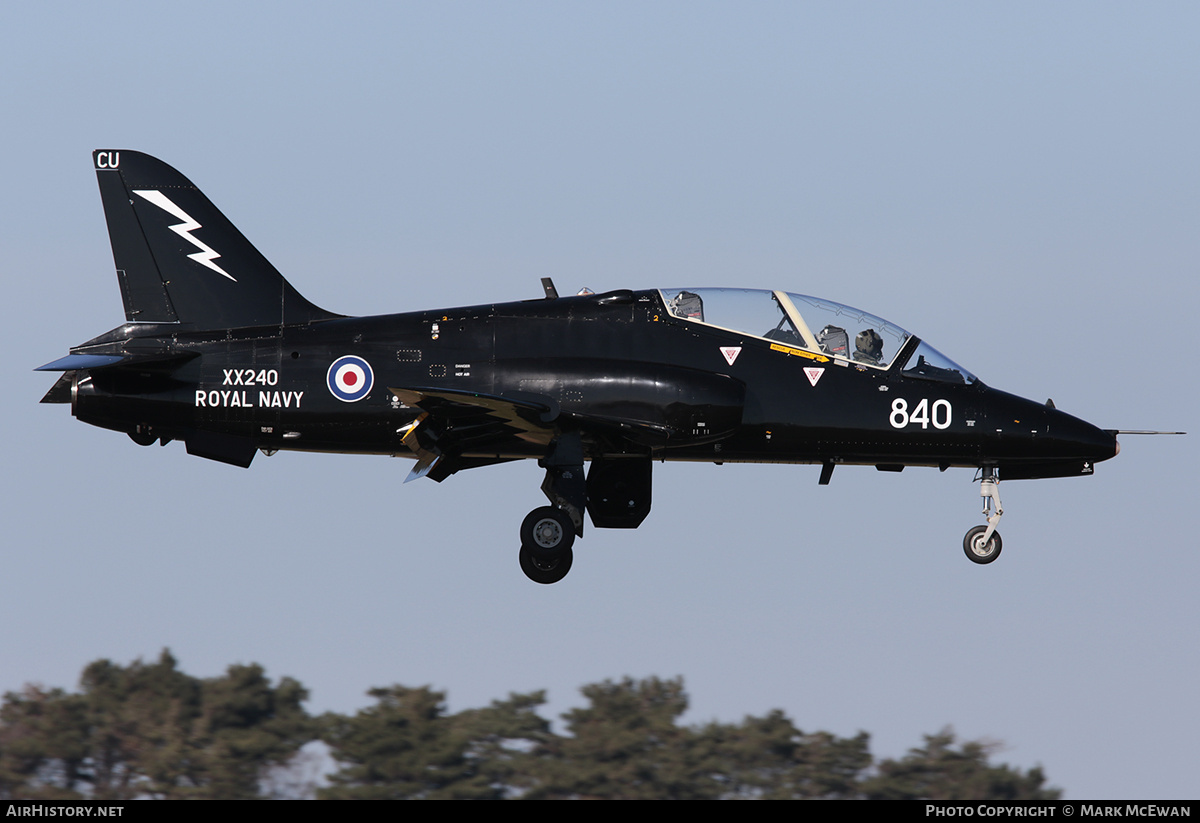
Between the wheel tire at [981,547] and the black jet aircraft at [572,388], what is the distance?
3 cm

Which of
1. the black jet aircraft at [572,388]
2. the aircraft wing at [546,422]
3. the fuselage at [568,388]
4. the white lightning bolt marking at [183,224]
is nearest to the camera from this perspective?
the aircraft wing at [546,422]

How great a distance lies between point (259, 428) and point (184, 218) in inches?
140

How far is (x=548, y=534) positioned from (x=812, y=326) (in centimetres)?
467

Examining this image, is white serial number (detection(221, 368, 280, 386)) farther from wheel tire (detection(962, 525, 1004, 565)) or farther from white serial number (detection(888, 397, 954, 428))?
wheel tire (detection(962, 525, 1004, 565))

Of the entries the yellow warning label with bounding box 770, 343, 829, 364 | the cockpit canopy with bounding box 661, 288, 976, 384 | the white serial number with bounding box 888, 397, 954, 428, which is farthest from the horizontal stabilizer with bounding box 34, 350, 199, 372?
the white serial number with bounding box 888, 397, 954, 428

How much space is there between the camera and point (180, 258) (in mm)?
20688

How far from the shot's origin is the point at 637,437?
18906 millimetres

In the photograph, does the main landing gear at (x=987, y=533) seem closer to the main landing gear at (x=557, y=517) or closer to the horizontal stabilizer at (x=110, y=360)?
the main landing gear at (x=557, y=517)

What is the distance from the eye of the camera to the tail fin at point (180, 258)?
20.4m

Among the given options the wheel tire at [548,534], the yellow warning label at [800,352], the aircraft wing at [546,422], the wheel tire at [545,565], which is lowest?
the wheel tire at [545,565]

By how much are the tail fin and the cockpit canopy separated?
209 inches

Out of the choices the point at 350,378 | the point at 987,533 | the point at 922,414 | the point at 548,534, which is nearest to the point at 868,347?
the point at 922,414

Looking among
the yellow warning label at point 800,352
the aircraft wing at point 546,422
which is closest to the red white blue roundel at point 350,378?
the aircraft wing at point 546,422
